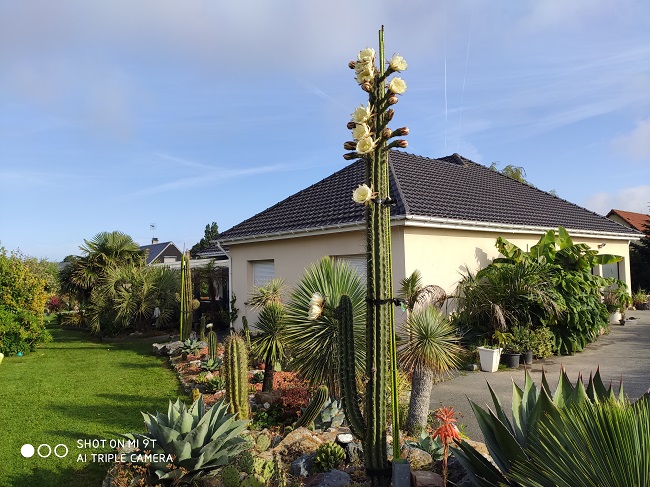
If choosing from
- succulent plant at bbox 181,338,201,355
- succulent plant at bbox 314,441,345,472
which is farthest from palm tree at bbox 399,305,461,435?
succulent plant at bbox 181,338,201,355

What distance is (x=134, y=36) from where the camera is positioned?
930 centimetres

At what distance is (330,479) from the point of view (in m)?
4.08

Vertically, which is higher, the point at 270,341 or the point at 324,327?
the point at 324,327

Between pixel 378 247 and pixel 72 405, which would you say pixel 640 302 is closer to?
pixel 378 247

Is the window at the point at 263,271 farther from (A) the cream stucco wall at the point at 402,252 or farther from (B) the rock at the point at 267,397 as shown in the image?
(B) the rock at the point at 267,397

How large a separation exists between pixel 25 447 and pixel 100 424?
1113 mm

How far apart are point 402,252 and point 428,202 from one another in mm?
2306

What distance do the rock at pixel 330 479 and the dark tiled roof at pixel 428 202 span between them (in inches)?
264

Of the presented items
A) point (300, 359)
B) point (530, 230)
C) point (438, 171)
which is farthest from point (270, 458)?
point (438, 171)

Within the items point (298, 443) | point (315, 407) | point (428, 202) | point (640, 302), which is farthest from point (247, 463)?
point (640, 302)

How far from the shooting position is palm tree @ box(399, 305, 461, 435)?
220 inches

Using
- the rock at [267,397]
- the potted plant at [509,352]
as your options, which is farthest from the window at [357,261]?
the rock at [267,397]

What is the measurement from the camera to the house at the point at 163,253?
40.3 m

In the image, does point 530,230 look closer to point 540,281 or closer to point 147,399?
point 540,281
